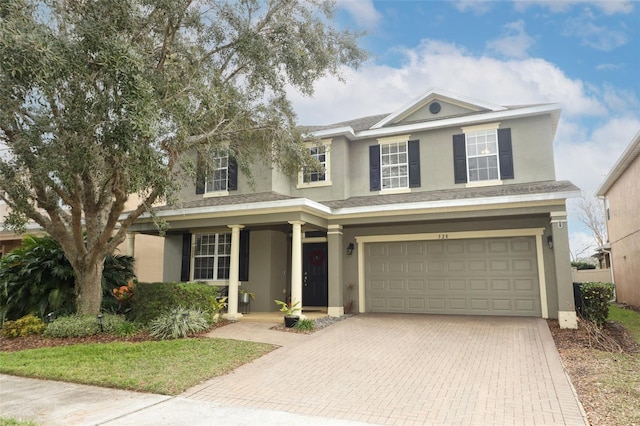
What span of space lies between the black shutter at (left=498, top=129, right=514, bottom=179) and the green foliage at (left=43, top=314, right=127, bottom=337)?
1108cm

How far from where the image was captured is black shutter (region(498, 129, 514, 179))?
12.6 meters

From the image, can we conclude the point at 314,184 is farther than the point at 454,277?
Yes

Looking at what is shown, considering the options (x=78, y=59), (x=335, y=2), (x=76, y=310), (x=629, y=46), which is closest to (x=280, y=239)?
(x=76, y=310)

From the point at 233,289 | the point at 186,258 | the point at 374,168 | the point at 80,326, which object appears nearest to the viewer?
the point at 80,326

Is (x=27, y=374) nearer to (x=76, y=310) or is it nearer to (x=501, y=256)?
(x=76, y=310)

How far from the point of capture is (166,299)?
1047 cm

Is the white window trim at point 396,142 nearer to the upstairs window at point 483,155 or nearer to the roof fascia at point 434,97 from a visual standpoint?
the roof fascia at point 434,97

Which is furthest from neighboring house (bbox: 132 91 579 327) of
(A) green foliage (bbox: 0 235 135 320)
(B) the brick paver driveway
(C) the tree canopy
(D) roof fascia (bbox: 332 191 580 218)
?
(A) green foliage (bbox: 0 235 135 320)

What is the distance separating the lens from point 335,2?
10.5m

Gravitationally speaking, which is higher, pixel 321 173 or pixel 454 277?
pixel 321 173

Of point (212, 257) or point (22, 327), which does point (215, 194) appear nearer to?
point (212, 257)

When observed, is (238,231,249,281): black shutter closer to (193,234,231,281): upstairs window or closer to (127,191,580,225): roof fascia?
(193,234,231,281): upstairs window

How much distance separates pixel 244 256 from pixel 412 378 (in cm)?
871

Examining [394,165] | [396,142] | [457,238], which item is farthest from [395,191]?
[457,238]
